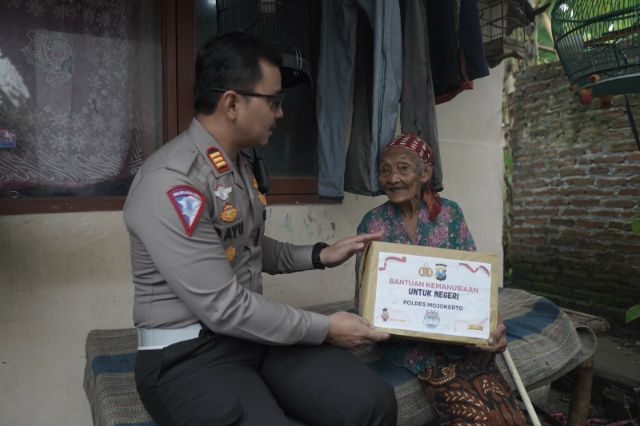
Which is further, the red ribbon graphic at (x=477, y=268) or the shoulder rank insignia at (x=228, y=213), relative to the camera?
the red ribbon graphic at (x=477, y=268)

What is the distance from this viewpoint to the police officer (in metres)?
1.52

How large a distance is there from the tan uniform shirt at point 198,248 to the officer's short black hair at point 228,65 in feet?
0.46

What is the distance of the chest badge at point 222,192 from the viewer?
1.69 metres

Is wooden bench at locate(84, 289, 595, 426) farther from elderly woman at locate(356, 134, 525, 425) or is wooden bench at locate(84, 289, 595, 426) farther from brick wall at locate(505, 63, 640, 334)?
brick wall at locate(505, 63, 640, 334)

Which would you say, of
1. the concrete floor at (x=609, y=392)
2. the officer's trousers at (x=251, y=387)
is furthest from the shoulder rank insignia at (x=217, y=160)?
the concrete floor at (x=609, y=392)

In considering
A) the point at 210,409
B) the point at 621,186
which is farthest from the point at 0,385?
the point at 621,186

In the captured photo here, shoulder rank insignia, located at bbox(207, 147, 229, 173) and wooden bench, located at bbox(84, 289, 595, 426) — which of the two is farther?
wooden bench, located at bbox(84, 289, 595, 426)

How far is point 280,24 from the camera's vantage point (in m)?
3.17

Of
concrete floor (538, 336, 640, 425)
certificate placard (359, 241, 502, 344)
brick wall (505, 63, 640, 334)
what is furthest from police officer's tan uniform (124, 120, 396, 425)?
brick wall (505, 63, 640, 334)

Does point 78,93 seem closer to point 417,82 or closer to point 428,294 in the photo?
point 417,82

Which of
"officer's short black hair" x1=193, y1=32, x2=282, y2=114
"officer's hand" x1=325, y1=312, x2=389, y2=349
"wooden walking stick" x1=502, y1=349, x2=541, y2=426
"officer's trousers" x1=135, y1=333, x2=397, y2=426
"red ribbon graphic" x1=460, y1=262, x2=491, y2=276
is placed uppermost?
"officer's short black hair" x1=193, y1=32, x2=282, y2=114

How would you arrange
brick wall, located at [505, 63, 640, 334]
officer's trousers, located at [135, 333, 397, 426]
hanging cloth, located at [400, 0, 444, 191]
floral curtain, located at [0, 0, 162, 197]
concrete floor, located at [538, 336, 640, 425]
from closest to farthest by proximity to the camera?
officer's trousers, located at [135, 333, 397, 426] → floral curtain, located at [0, 0, 162, 197] → hanging cloth, located at [400, 0, 444, 191] → concrete floor, located at [538, 336, 640, 425] → brick wall, located at [505, 63, 640, 334]

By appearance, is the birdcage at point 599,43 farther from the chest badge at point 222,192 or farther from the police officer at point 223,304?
the chest badge at point 222,192

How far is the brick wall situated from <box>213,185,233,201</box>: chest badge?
4545 millimetres
